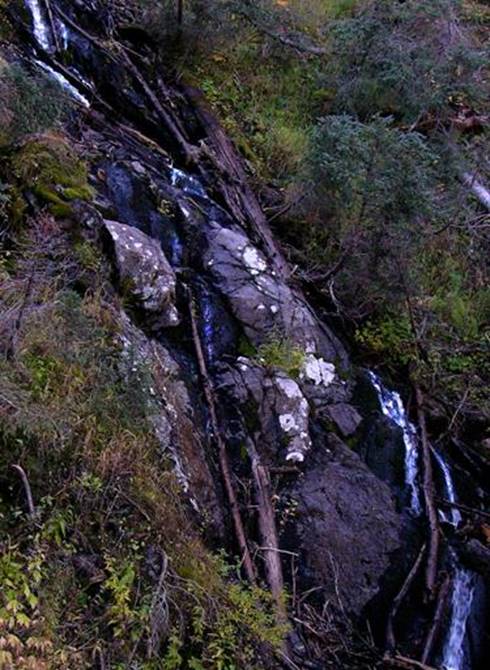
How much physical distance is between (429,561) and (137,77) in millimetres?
6983

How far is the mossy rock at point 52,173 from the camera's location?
500cm

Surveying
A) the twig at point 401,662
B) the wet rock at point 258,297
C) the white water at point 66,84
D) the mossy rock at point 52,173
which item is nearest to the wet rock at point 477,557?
the twig at point 401,662

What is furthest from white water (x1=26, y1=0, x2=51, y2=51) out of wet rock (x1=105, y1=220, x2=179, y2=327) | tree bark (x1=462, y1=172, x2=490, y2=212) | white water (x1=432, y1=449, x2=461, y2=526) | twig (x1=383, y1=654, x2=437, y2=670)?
twig (x1=383, y1=654, x2=437, y2=670)

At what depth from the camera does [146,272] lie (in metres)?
5.29

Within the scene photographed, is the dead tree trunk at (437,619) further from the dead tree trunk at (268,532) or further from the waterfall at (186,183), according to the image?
the waterfall at (186,183)

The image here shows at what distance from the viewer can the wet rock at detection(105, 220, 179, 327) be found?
17.1ft

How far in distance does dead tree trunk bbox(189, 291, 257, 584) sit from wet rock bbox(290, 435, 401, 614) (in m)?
0.58

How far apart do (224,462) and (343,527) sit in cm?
119

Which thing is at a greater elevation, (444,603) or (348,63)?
(348,63)

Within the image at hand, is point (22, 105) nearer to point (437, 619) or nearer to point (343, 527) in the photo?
point (343, 527)

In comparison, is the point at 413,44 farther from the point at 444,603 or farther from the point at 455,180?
the point at 444,603

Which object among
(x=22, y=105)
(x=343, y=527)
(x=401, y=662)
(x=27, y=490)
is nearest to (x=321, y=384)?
(x=343, y=527)

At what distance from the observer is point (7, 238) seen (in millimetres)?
4605

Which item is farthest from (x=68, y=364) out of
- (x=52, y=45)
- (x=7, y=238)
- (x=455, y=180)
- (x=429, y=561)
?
(x=455, y=180)
